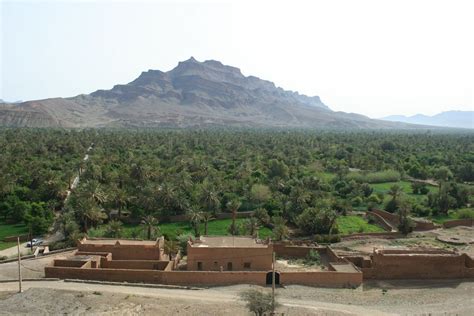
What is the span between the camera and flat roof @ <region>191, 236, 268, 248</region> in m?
31.4

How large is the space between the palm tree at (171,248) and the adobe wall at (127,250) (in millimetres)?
2473

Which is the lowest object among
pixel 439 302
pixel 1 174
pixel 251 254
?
pixel 439 302

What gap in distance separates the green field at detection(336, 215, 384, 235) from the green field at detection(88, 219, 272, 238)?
756cm

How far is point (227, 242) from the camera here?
32.6 m

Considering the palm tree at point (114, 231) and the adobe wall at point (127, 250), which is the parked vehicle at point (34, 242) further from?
the adobe wall at point (127, 250)

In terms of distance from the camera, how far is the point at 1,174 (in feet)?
185

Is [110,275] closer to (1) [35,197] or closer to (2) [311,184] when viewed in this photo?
(1) [35,197]

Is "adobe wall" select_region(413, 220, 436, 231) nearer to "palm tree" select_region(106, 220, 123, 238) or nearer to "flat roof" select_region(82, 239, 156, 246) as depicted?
"flat roof" select_region(82, 239, 156, 246)

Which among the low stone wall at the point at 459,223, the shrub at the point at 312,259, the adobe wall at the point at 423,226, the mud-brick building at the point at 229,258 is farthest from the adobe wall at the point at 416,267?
the low stone wall at the point at 459,223

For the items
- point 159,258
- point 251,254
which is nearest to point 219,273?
point 251,254

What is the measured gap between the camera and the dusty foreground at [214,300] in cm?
2428

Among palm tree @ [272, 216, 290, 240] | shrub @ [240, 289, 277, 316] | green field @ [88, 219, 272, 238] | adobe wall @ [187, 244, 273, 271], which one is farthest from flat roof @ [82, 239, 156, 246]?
palm tree @ [272, 216, 290, 240]

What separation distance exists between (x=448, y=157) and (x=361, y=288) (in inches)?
2743

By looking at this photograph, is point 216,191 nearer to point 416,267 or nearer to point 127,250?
point 127,250
